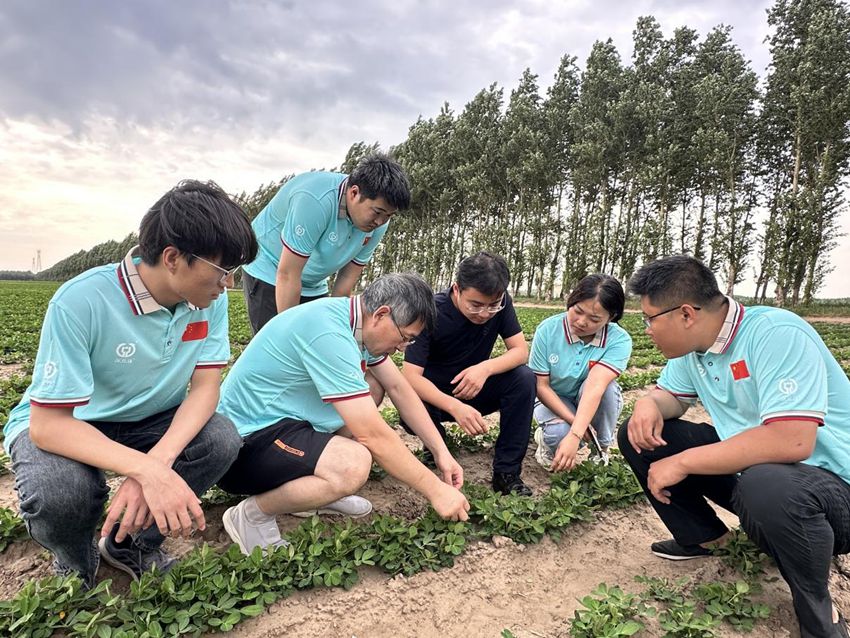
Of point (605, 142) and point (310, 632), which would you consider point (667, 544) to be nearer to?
point (310, 632)

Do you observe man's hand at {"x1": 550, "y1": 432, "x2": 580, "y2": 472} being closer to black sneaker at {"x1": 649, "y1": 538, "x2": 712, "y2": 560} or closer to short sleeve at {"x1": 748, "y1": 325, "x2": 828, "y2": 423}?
black sneaker at {"x1": 649, "y1": 538, "x2": 712, "y2": 560}

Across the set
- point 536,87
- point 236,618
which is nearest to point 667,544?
point 236,618

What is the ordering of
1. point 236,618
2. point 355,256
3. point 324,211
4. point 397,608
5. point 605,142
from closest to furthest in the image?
point 236,618 → point 397,608 → point 324,211 → point 355,256 → point 605,142

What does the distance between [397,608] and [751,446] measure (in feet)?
5.30

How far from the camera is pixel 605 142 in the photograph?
99.9 feet

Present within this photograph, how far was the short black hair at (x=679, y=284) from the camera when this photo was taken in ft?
7.88

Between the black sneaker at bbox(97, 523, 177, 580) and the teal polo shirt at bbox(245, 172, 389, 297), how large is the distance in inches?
76.8

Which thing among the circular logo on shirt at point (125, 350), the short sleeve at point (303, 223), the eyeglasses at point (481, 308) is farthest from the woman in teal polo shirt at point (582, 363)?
the circular logo on shirt at point (125, 350)

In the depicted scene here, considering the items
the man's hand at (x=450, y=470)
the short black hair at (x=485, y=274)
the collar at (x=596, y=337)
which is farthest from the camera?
the collar at (x=596, y=337)

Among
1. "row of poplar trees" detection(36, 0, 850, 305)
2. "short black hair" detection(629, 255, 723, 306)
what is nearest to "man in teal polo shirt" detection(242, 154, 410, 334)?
"short black hair" detection(629, 255, 723, 306)

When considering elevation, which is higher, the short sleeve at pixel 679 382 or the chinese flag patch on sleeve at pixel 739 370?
the chinese flag patch on sleeve at pixel 739 370

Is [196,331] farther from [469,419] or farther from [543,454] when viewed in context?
[543,454]

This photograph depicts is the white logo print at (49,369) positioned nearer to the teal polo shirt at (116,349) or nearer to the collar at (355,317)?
the teal polo shirt at (116,349)

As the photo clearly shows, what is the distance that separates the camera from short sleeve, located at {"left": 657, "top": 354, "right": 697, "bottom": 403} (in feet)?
9.36
